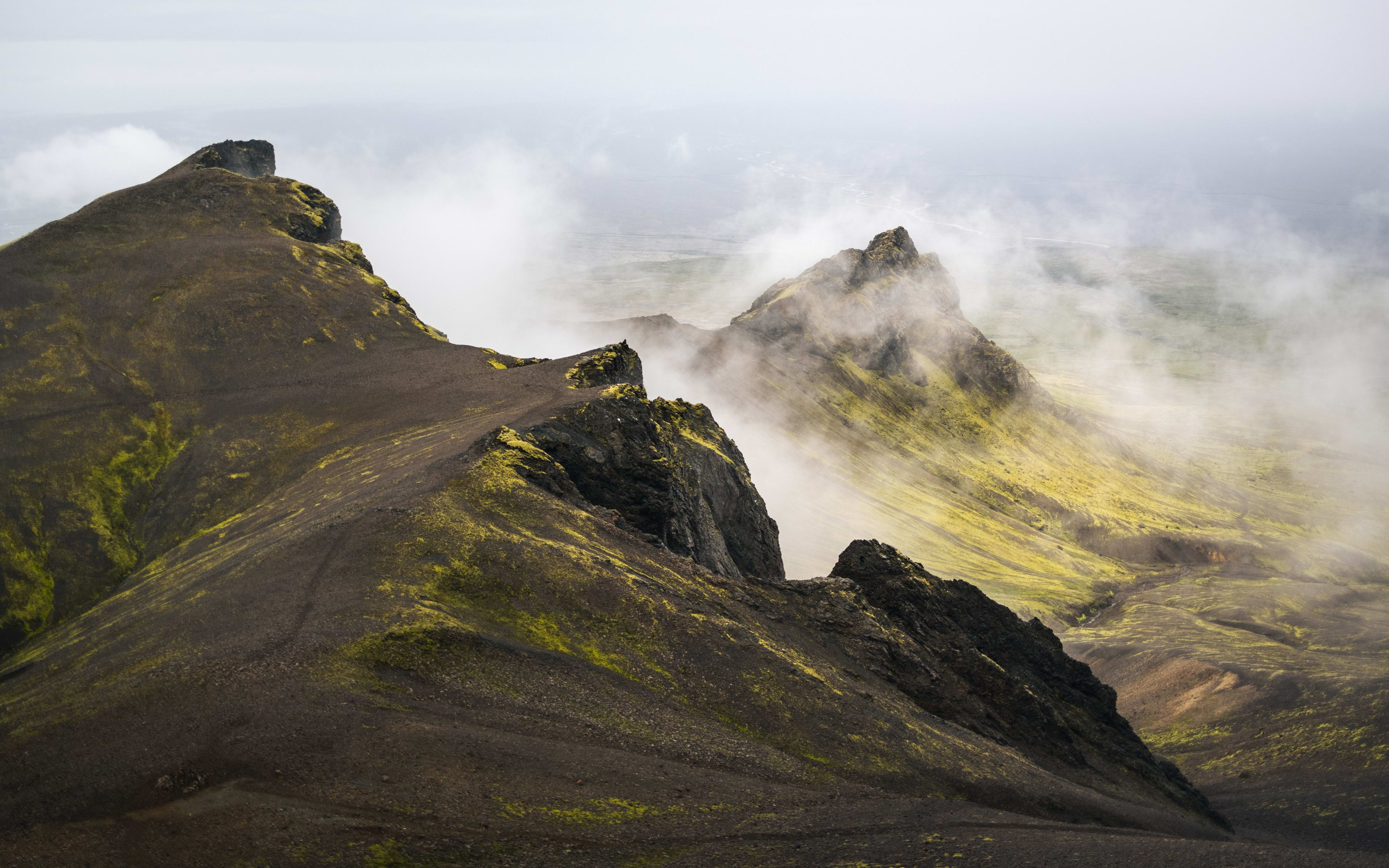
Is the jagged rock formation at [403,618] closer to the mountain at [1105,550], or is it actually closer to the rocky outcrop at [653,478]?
the rocky outcrop at [653,478]

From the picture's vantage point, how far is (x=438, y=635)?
4312 centimetres

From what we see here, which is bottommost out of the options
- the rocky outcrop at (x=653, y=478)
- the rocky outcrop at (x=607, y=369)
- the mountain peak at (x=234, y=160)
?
the rocky outcrop at (x=653, y=478)

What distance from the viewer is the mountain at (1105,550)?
75.1 meters

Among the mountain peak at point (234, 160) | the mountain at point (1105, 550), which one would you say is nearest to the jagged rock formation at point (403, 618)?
the mountain at point (1105, 550)

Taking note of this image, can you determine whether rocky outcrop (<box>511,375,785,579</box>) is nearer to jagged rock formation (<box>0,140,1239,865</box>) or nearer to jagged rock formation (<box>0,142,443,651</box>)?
jagged rock formation (<box>0,140,1239,865</box>)

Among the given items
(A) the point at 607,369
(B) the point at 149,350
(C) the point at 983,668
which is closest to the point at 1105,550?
(C) the point at 983,668

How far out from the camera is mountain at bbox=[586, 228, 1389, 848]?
75062mm

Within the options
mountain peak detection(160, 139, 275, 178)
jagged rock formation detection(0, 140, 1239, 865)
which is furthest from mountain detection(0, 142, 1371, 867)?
mountain peak detection(160, 139, 275, 178)

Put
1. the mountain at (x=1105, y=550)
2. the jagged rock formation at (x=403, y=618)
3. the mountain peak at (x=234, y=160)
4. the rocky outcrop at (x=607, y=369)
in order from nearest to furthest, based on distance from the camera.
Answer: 1. the jagged rock formation at (x=403, y=618)
2. the mountain at (x=1105, y=550)
3. the rocky outcrop at (x=607, y=369)
4. the mountain peak at (x=234, y=160)

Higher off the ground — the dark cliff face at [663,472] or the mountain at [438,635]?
the dark cliff face at [663,472]

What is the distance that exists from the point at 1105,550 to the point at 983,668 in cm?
11083

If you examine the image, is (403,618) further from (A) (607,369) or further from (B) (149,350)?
(B) (149,350)

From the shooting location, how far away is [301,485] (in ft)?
212

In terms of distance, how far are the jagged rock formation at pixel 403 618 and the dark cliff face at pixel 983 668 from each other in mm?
334
